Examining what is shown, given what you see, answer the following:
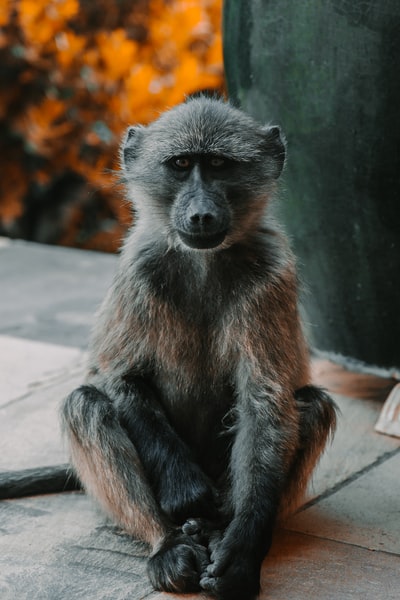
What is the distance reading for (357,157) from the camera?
456 centimetres

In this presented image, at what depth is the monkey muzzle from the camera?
339 centimetres

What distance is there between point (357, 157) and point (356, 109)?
203mm

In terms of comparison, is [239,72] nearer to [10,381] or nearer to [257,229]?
[257,229]


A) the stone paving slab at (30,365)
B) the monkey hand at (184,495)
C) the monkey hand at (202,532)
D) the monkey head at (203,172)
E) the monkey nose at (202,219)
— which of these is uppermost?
the monkey head at (203,172)

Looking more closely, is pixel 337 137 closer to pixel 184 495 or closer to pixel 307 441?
pixel 307 441

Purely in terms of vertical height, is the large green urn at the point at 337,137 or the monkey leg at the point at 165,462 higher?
the large green urn at the point at 337,137

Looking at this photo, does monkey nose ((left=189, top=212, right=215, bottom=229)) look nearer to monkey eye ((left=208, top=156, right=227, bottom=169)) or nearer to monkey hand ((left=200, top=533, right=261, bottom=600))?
monkey eye ((left=208, top=156, right=227, bottom=169))

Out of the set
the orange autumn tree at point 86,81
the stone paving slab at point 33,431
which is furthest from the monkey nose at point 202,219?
the orange autumn tree at point 86,81

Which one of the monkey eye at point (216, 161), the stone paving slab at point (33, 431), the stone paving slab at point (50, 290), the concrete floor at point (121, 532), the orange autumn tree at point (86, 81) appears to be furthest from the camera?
the orange autumn tree at point (86, 81)

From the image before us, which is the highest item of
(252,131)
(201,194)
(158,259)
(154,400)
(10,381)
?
(252,131)

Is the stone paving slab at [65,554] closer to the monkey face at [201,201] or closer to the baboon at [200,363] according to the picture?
the baboon at [200,363]

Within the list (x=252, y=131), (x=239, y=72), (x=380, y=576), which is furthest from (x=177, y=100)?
(x=380, y=576)

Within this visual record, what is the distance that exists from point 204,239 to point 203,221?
0.26 ft

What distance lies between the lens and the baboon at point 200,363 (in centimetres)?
338
